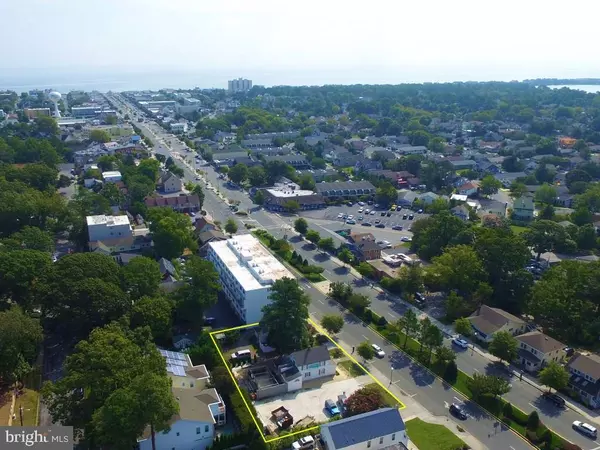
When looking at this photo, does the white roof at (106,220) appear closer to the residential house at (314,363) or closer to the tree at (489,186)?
the residential house at (314,363)

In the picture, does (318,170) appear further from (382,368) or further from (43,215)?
(382,368)

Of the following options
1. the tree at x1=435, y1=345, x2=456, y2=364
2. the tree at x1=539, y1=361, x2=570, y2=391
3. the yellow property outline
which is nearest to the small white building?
the yellow property outline

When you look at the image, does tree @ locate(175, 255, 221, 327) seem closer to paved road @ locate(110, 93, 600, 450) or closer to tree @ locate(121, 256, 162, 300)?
tree @ locate(121, 256, 162, 300)

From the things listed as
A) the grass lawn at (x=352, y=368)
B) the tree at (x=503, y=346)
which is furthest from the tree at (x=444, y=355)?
the grass lawn at (x=352, y=368)

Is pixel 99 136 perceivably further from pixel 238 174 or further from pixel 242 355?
pixel 242 355

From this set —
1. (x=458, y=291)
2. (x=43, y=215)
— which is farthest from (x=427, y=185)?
(x=43, y=215)
